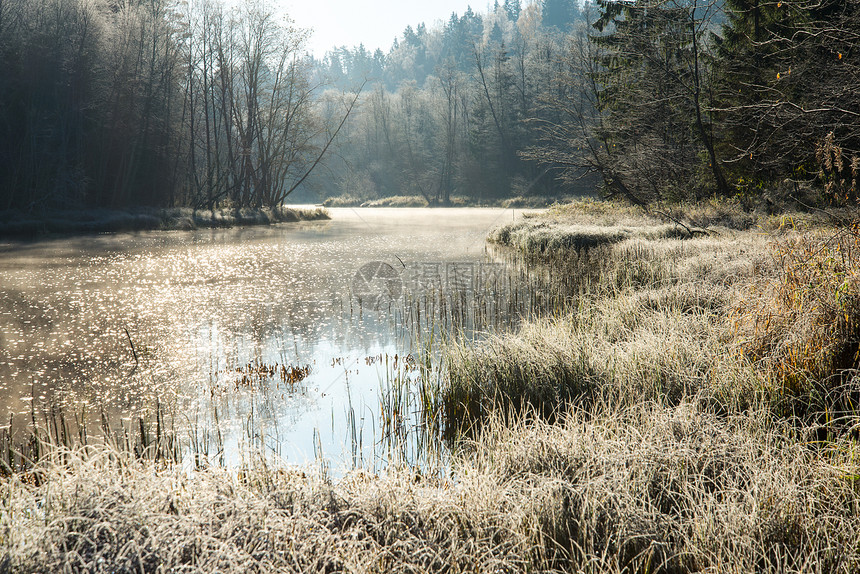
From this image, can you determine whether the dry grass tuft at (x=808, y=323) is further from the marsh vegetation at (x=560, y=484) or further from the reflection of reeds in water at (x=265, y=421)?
the reflection of reeds in water at (x=265, y=421)

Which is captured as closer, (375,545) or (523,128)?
(375,545)

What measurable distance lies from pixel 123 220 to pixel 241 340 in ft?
52.9

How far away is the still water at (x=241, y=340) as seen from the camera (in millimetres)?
3770

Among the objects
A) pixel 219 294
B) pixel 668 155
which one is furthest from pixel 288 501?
pixel 668 155

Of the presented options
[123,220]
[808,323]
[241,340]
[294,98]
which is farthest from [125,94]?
[808,323]

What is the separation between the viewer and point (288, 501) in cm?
223

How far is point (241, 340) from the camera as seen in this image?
5.80m

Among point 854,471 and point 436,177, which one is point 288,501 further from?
point 436,177

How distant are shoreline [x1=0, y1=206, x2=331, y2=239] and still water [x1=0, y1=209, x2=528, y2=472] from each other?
548cm

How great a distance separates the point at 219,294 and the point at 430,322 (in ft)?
12.1

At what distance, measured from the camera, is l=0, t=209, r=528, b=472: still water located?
377cm

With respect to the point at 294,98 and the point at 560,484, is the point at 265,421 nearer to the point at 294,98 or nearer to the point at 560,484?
the point at 560,484

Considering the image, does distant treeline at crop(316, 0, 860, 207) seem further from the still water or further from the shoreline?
the shoreline

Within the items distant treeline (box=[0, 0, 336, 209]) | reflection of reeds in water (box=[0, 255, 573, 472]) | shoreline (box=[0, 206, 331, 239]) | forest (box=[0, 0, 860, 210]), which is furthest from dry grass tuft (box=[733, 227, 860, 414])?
distant treeline (box=[0, 0, 336, 209])
